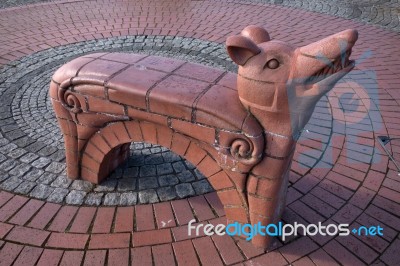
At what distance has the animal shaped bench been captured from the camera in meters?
1.72

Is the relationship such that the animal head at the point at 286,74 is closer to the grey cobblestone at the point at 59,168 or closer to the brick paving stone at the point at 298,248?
the brick paving stone at the point at 298,248

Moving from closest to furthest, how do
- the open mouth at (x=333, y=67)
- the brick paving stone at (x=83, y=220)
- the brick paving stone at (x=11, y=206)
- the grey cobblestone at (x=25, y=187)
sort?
the open mouth at (x=333, y=67)
the brick paving stone at (x=83, y=220)
the brick paving stone at (x=11, y=206)
the grey cobblestone at (x=25, y=187)

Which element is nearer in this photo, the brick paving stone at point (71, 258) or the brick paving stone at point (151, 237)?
the brick paving stone at point (71, 258)

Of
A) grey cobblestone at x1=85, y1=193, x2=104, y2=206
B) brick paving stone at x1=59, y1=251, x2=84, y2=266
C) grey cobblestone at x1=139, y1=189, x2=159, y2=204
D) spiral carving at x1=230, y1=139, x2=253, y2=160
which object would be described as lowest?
brick paving stone at x1=59, y1=251, x2=84, y2=266

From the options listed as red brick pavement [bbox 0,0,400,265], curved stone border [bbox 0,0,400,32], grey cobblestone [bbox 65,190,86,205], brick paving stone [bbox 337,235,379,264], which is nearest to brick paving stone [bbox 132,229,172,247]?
red brick pavement [bbox 0,0,400,265]

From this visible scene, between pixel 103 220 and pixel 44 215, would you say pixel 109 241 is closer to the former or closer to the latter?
pixel 103 220

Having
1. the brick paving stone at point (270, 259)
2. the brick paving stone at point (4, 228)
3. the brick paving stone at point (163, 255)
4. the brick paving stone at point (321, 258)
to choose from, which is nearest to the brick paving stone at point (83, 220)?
the brick paving stone at point (4, 228)

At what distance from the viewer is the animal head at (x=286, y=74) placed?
1.62m

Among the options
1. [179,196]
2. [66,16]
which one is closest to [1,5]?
[66,16]

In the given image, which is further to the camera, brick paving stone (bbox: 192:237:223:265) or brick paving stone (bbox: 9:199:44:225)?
brick paving stone (bbox: 9:199:44:225)

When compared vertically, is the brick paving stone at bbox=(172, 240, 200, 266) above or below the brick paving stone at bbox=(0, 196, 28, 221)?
above

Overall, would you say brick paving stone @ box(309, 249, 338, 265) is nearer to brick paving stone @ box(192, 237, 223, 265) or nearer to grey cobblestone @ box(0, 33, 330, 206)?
brick paving stone @ box(192, 237, 223, 265)

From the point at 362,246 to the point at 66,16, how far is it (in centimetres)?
664

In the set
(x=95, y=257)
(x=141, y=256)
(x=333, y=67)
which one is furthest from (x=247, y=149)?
(x=95, y=257)
